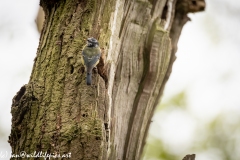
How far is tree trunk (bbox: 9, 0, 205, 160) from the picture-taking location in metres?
2.46

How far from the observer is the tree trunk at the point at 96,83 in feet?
8.09

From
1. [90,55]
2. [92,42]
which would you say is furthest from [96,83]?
[92,42]

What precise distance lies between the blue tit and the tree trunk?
0.05 meters

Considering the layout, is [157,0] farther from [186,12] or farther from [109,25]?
[109,25]

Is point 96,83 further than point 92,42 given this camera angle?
No

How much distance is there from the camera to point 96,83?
2721mm

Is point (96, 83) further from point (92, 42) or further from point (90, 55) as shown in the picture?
point (92, 42)

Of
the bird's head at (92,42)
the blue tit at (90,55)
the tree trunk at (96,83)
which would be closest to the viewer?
the tree trunk at (96,83)

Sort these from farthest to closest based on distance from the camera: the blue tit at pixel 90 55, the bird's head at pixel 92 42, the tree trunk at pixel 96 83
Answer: the bird's head at pixel 92 42 < the blue tit at pixel 90 55 < the tree trunk at pixel 96 83

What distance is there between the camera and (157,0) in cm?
388

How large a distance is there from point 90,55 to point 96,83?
0.62ft

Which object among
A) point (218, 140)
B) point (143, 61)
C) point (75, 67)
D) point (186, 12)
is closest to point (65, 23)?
point (75, 67)

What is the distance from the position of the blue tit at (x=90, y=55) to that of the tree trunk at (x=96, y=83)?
5 cm

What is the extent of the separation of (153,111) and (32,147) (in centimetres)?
125
